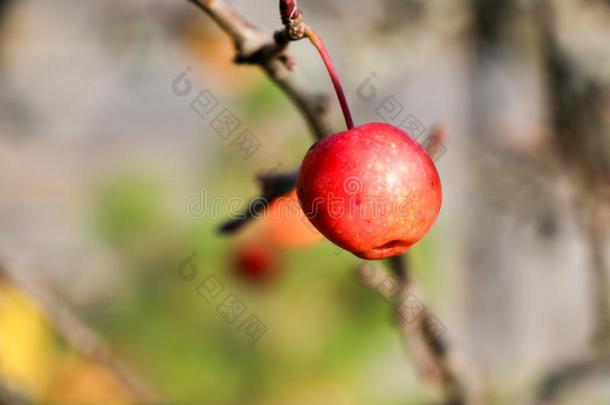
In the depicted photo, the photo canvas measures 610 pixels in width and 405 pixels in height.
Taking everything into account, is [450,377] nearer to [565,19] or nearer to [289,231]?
[289,231]

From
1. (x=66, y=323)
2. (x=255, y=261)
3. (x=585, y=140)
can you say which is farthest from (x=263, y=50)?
(x=255, y=261)

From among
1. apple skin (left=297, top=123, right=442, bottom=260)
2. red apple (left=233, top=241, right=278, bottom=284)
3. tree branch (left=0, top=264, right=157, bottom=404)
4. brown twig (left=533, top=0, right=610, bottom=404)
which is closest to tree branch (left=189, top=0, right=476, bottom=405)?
apple skin (left=297, top=123, right=442, bottom=260)

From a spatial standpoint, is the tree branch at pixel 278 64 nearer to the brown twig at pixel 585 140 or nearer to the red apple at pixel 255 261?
the brown twig at pixel 585 140

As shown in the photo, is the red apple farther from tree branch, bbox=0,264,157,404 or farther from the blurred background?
tree branch, bbox=0,264,157,404

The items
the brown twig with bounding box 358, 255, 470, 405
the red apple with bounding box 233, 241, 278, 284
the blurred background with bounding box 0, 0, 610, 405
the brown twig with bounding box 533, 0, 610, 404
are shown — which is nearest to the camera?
the brown twig with bounding box 358, 255, 470, 405

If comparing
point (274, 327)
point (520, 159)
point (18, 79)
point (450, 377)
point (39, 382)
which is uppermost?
point (18, 79)

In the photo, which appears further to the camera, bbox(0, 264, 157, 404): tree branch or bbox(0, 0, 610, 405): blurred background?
bbox(0, 0, 610, 405): blurred background

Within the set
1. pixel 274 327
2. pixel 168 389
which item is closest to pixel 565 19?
pixel 274 327
